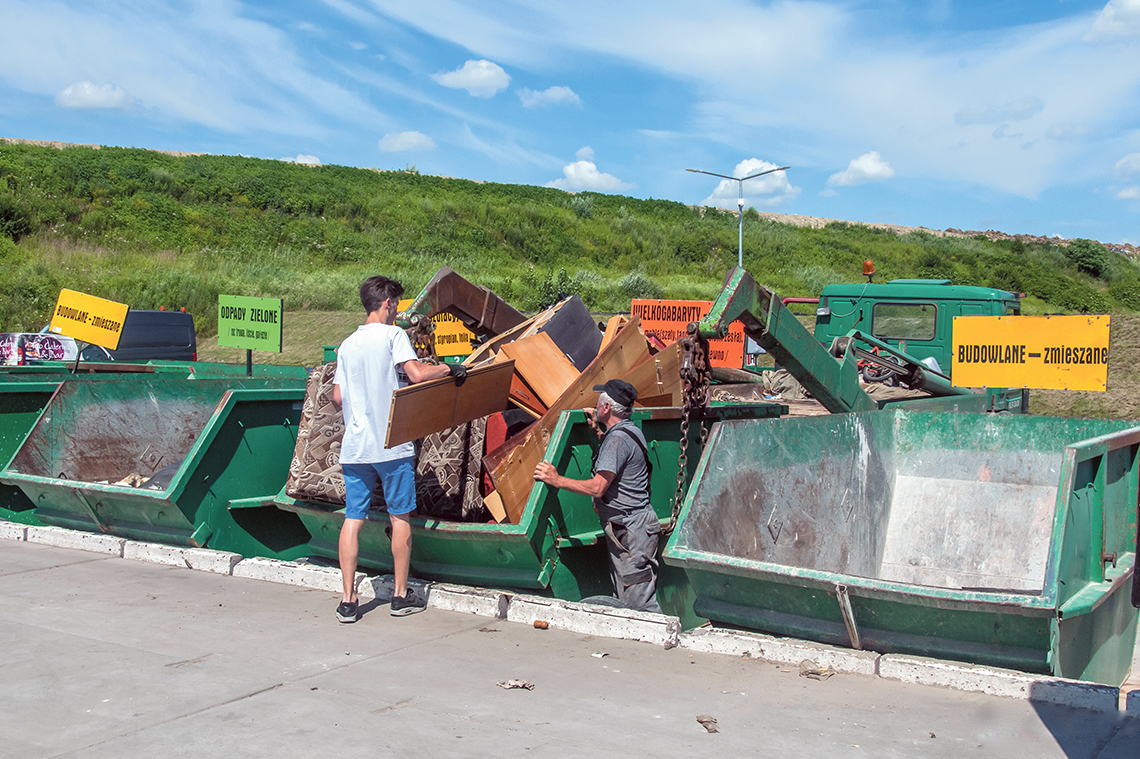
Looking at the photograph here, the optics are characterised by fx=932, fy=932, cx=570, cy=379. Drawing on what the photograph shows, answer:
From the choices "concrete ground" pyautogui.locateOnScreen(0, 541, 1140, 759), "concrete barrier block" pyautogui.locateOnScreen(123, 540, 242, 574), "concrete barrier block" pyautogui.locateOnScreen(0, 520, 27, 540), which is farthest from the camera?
"concrete barrier block" pyautogui.locateOnScreen(0, 520, 27, 540)

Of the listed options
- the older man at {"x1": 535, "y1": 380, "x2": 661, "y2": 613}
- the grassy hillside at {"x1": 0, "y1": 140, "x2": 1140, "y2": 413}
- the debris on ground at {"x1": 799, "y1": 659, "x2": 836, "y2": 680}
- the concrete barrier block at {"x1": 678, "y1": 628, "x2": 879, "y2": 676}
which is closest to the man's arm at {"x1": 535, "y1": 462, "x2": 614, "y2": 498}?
the older man at {"x1": 535, "y1": 380, "x2": 661, "y2": 613}

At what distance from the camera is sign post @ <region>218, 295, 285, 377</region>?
1031 centimetres

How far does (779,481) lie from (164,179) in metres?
47.7

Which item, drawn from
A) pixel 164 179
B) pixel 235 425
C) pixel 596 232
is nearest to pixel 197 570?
pixel 235 425

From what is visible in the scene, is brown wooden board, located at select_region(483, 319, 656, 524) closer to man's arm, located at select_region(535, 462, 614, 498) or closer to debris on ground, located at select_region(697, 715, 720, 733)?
man's arm, located at select_region(535, 462, 614, 498)

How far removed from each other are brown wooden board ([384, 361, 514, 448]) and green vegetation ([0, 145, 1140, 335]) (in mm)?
22830

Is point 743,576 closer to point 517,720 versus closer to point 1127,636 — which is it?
point 517,720

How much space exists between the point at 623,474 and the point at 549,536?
0.55 meters

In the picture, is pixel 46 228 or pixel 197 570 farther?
pixel 46 228

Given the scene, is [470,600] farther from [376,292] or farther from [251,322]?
[251,322]

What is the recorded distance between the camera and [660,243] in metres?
53.0

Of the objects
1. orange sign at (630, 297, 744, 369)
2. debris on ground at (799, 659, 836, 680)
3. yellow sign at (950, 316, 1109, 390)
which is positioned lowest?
debris on ground at (799, 659, 836, 680)

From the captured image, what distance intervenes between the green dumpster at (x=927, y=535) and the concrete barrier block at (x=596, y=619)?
24 cm

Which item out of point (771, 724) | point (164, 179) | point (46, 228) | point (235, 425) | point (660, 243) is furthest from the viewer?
point (660, 243)
